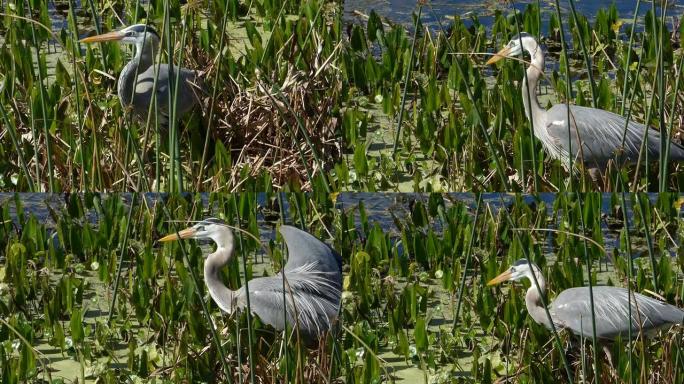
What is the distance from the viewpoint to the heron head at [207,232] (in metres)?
4.56

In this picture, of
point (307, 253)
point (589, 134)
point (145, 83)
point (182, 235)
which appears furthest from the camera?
point (145, 83)

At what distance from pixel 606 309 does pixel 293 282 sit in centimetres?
106

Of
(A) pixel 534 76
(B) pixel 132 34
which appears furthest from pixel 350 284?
(B) pixel 132 34

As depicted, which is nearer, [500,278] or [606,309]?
[500,278]

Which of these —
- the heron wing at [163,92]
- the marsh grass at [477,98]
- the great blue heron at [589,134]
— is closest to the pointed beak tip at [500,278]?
the marsh grass at [477,98]

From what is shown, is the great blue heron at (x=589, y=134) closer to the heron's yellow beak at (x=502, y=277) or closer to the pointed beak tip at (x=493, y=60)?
the pointed beak tip at (x=493, y=60)

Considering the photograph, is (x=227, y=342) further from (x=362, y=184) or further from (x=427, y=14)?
(x=427, y=14)

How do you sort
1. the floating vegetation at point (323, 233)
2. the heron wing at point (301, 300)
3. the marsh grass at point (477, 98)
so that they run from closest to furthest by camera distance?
the floating vegetation at point (323, 233) → the heron wing at point (301, 300) → the marsh grass at point (477, 98)

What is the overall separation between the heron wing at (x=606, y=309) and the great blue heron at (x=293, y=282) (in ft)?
2.28

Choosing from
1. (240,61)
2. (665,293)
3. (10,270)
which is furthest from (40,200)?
(665,293)

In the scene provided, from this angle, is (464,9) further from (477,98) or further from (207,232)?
(207,232)

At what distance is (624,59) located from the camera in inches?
238

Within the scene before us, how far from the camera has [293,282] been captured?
4645 millimetres

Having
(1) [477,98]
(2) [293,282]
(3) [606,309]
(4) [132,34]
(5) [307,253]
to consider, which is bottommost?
(3) [606,309]
